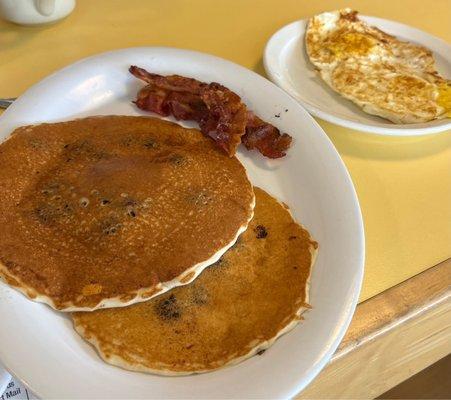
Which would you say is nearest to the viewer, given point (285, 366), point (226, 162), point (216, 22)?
point (285, 366)

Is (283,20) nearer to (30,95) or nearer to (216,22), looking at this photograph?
(216,22)

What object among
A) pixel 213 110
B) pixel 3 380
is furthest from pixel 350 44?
pixel 3 380

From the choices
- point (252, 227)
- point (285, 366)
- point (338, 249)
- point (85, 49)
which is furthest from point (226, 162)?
point (85, 49)

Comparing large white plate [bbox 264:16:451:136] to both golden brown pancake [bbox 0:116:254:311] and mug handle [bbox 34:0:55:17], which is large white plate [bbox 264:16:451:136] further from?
mug handle [bbox 34:0:55:17]

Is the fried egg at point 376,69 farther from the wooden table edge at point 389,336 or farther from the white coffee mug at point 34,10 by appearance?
the white coffee mug at point 34,10

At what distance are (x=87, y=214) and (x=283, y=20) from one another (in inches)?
43.5

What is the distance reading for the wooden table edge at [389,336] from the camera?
2.99 feet

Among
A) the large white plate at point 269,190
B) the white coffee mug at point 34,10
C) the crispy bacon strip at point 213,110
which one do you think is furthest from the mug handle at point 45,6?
the crispy bacon strip at point 213,110

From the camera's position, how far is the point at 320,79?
1418 millimetres

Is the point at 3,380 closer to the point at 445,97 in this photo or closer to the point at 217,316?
the point at 217,316

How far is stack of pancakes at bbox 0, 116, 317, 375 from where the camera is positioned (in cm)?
82

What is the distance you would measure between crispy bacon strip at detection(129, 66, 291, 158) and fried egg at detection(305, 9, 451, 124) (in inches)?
14.1

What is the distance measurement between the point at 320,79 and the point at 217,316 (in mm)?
862

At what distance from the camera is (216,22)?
1.60m
